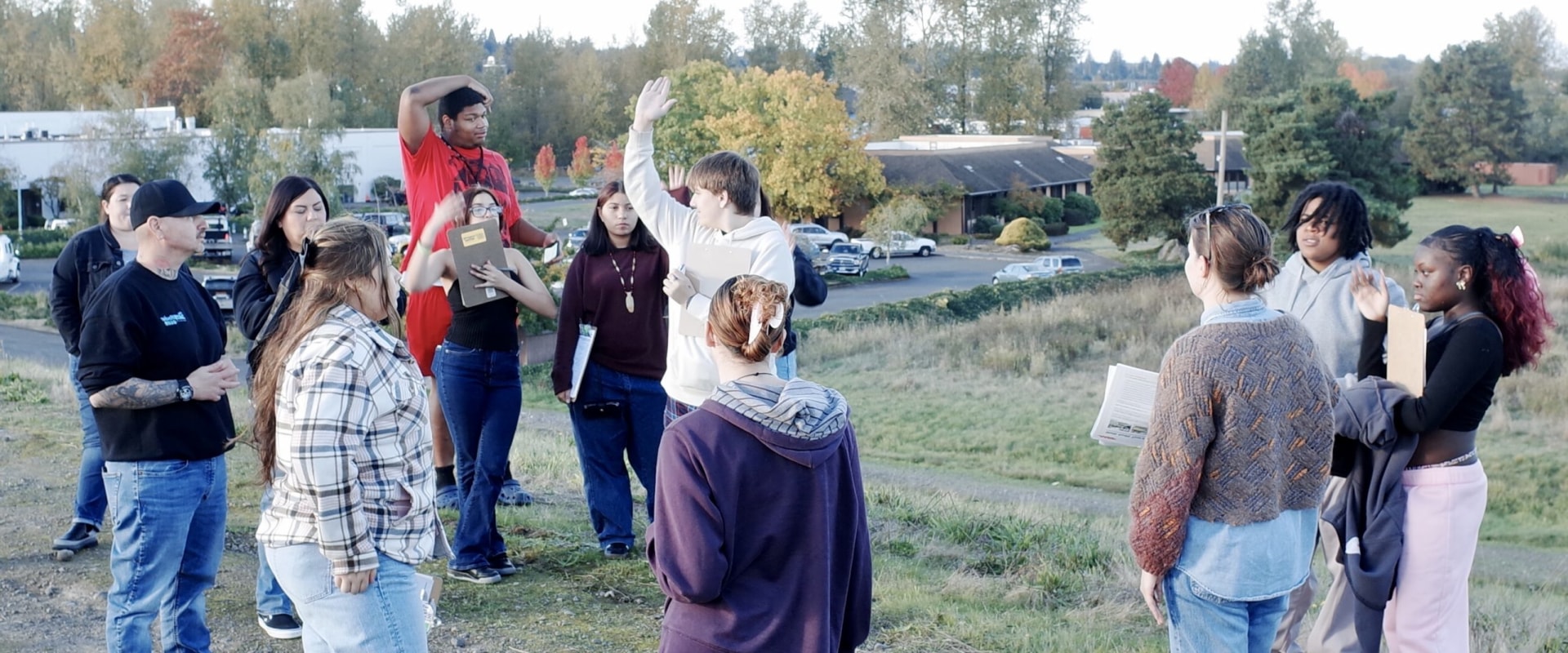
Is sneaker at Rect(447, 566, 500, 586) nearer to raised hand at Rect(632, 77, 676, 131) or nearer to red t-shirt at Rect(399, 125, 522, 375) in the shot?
red t-shirt at Rect(399, 125, 522, 375)

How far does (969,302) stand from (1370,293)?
26.7m

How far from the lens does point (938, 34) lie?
235 feet

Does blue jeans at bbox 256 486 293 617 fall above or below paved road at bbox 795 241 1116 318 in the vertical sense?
above

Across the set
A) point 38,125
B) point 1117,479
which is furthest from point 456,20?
point 1117,479

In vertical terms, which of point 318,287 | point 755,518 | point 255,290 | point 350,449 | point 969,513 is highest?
point 318,287

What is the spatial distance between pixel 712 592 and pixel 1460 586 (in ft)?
9.07

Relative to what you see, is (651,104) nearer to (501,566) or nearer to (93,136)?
(501,566)

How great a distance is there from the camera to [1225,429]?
11.4 feet

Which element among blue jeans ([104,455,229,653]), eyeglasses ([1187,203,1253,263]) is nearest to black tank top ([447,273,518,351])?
blue jeans ([104,455,229,653])

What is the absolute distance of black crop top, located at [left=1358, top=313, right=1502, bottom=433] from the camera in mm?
4113

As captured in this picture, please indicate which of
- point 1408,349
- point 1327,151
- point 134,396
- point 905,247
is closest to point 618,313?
point 134,396

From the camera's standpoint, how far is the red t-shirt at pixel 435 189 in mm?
6090

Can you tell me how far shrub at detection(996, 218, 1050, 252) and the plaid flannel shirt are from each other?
48.3m

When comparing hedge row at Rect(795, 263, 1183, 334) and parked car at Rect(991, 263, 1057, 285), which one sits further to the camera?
parked car at Rect(991, 263, 1057, 285)
